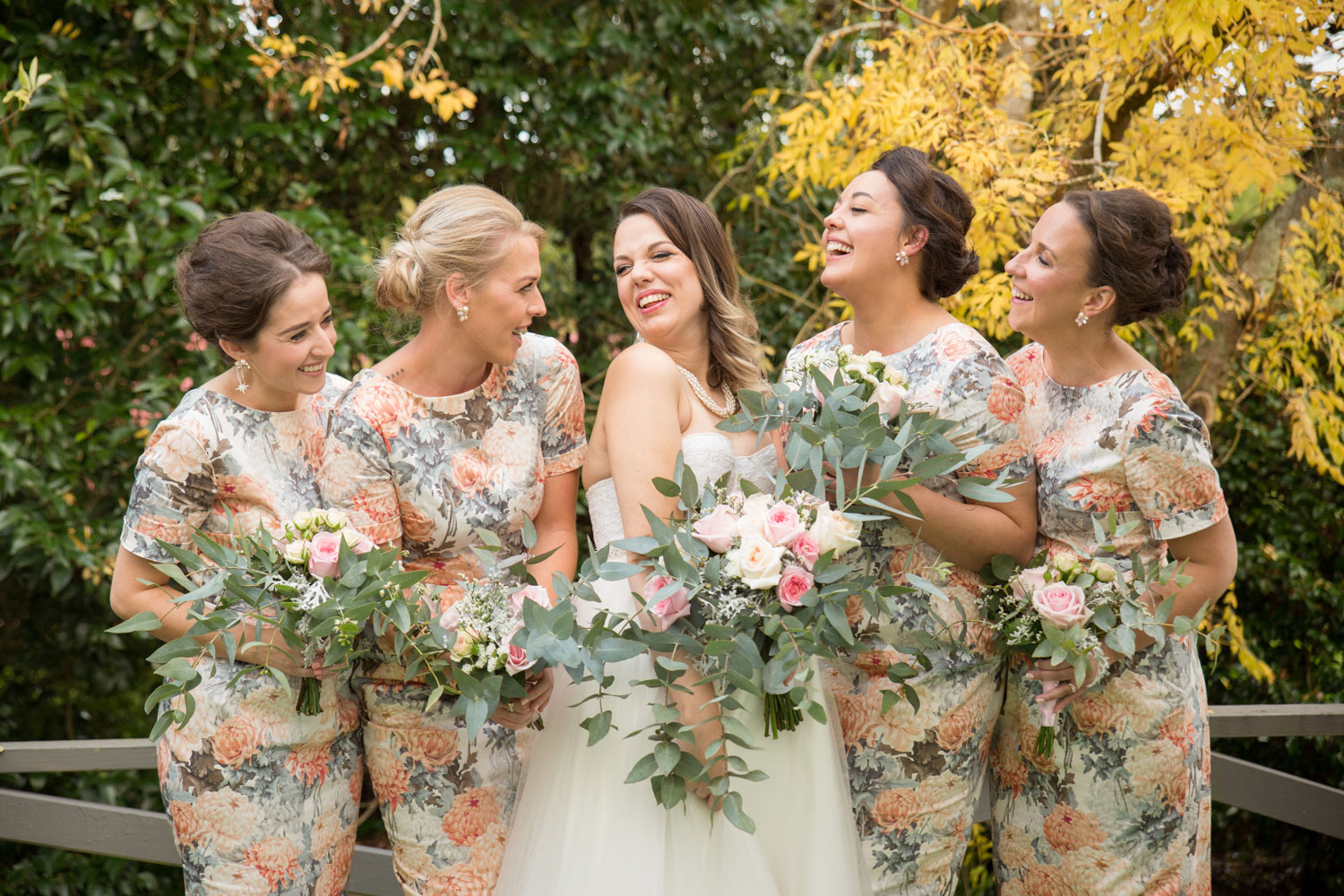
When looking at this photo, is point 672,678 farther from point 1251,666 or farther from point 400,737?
point 1251,666

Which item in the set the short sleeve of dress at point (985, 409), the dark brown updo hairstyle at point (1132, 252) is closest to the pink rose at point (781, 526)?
the short sleeve of dress at point (985, 409)

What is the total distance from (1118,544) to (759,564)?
2.83 ft

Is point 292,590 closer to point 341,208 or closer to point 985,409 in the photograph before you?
point 985,409

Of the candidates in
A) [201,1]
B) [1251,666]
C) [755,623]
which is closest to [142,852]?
A: [755,623]

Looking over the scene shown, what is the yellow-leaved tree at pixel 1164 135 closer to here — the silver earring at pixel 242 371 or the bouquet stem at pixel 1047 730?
the bouquet stem at pixel 1047 730

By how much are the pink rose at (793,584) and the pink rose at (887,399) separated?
0.35m

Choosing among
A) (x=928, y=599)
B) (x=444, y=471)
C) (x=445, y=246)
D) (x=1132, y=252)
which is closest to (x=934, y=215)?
(x=1132, y=252)

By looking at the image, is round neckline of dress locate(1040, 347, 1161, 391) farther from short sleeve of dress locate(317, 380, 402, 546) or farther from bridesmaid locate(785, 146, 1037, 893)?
short sleeve of dress locate(317, 380, 402, 546)

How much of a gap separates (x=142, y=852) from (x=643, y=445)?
6.68 feet

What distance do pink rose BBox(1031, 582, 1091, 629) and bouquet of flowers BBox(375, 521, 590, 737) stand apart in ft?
2.84

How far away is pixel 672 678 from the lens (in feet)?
6.76

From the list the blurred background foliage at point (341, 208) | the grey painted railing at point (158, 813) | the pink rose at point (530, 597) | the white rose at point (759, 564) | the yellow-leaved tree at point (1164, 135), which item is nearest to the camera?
the white rose at point (759, 564)

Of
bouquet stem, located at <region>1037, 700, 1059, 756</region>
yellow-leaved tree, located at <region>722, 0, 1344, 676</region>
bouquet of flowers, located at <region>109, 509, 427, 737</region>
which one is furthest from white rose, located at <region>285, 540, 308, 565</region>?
yellow-leaved tree, located at <region>722, 0, 1344, 676</region>

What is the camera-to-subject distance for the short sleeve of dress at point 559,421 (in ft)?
8.07
